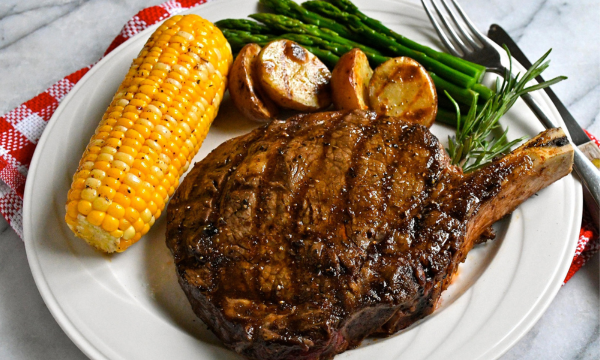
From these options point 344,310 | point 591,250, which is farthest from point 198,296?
point 591,250

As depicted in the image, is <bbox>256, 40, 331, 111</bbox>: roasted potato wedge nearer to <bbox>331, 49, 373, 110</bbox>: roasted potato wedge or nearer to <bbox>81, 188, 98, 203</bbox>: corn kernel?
<bbox>331, 49, 373, 110</bbox>: roasted potato wedge

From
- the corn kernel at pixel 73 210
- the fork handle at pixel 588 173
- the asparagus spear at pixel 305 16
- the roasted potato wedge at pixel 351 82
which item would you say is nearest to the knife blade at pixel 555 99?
the fork handle at pixel 588 173

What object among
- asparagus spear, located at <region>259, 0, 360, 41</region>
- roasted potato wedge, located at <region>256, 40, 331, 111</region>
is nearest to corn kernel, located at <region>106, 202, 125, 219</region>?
roasted potato wedge, located at <region>256, 40, 331, 111</region>

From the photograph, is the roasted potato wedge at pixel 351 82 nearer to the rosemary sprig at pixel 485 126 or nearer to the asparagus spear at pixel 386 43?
the asparagus spear at pixel 386 43

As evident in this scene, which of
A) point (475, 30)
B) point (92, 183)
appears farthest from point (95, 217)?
point (475, 30)

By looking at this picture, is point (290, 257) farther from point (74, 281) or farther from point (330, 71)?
point (330, 71)

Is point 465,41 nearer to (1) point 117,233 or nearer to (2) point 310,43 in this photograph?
(2) point 310,43
